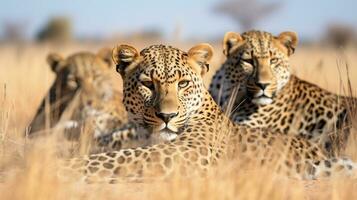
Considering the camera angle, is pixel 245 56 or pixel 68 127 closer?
pixel 245 56

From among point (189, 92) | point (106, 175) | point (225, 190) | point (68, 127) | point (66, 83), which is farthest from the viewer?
point (66, 83)

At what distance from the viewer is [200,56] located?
315 inches

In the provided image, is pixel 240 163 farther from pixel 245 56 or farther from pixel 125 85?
pixel 245 56

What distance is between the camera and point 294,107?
1032cm

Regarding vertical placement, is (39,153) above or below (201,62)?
below

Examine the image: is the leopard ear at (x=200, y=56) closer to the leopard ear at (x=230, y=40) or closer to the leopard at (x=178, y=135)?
the leopard at (x=178, y=135)

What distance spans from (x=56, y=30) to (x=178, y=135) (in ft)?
154

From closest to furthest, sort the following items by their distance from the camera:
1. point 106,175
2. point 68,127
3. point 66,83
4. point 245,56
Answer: point 106,175
point 245,56
point 68,127
point 66,83

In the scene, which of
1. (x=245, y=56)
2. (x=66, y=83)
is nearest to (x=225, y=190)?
(x=245, y=56)

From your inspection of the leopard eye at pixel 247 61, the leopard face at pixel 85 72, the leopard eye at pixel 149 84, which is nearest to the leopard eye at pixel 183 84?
the leopard eye at pixel 149 84

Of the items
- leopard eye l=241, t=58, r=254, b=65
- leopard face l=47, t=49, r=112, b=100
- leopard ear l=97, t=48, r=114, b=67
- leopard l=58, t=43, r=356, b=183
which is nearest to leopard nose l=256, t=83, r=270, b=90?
leopard eye l=241, t=58, r=254, b=65

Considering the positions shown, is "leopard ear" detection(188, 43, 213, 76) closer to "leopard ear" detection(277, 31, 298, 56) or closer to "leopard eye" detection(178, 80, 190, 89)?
"leopard eye" detection(178, 80, 190, 89)

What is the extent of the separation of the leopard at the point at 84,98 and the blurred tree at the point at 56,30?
40944mm

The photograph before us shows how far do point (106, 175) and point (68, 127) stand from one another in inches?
160
